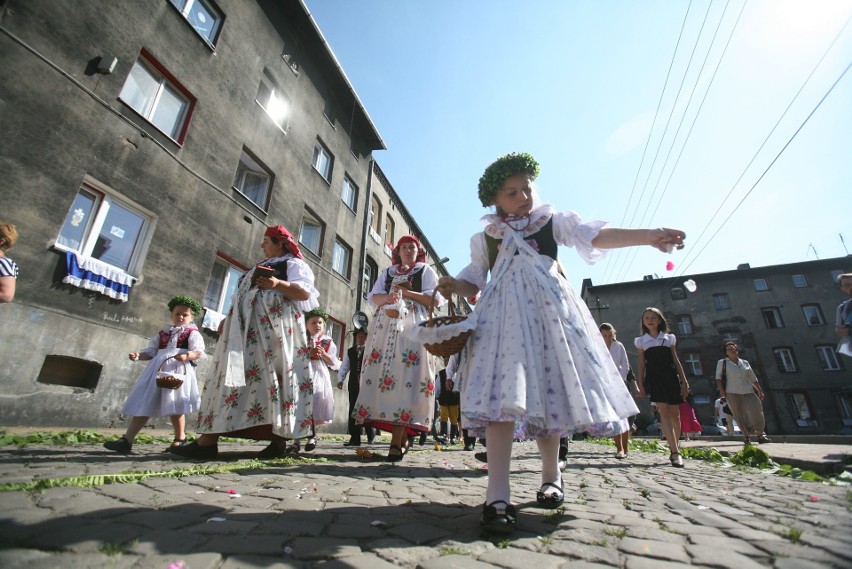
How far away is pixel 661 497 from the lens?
2.62m

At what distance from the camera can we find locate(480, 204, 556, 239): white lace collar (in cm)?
247

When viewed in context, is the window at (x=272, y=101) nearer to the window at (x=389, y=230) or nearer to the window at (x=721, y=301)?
the window at (x=389, y=230)

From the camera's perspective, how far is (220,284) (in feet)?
30.9

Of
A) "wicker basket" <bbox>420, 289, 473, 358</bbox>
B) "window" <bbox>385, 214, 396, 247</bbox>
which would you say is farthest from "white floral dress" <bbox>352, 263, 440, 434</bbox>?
"window" <bbox>385, 214, 396, 247</bbox>

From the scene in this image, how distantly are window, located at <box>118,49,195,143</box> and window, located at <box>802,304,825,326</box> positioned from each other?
128ft

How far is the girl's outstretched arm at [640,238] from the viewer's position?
226 cm

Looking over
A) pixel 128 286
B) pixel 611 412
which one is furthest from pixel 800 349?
pixel 128 286

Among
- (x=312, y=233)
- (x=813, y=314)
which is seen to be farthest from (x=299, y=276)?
(x=813, y=314)

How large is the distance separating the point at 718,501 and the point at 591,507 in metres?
0.91

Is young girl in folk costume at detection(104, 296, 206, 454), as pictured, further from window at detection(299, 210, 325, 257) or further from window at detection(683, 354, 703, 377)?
window at detection(683, 354, 703, 377)

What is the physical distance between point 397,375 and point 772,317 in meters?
36.2

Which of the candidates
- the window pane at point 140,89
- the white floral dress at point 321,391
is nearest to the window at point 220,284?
the window pane at point 140,89

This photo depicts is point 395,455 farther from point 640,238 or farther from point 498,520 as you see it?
point 640,238

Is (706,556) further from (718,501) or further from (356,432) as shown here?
(356,432)
